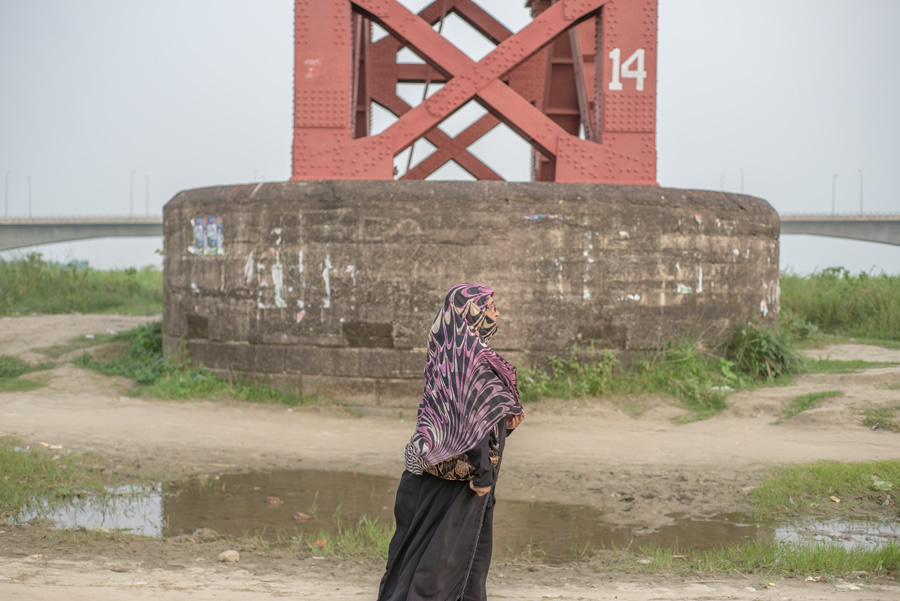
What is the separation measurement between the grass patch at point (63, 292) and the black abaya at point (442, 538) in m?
14.1

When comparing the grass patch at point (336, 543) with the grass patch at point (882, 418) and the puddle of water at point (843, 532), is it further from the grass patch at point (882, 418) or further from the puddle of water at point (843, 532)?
the grass patch at point (882, 418)

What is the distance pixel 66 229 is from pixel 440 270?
44.2 metres

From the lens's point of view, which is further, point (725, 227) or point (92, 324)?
point (92, 324)

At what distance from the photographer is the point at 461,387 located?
3.43 m

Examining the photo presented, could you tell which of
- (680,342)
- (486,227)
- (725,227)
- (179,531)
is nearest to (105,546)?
(179,531)

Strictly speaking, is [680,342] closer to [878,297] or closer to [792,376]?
[792,376]

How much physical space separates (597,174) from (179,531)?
19.3 ft

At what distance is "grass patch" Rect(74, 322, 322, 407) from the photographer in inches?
356

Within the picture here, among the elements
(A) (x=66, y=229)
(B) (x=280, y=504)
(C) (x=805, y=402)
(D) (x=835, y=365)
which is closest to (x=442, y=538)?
(B) (x=280, y=504)

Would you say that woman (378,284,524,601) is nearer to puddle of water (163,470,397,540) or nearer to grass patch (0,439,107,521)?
puddle of water (163,470,397,540)

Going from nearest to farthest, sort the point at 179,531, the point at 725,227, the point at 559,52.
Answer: the point at 179,531, the point at 725,227, the point at 559,52

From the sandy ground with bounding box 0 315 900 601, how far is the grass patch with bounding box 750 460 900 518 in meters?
0.26

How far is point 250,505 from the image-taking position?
5859 millimetres

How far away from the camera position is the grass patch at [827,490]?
5.70 m
